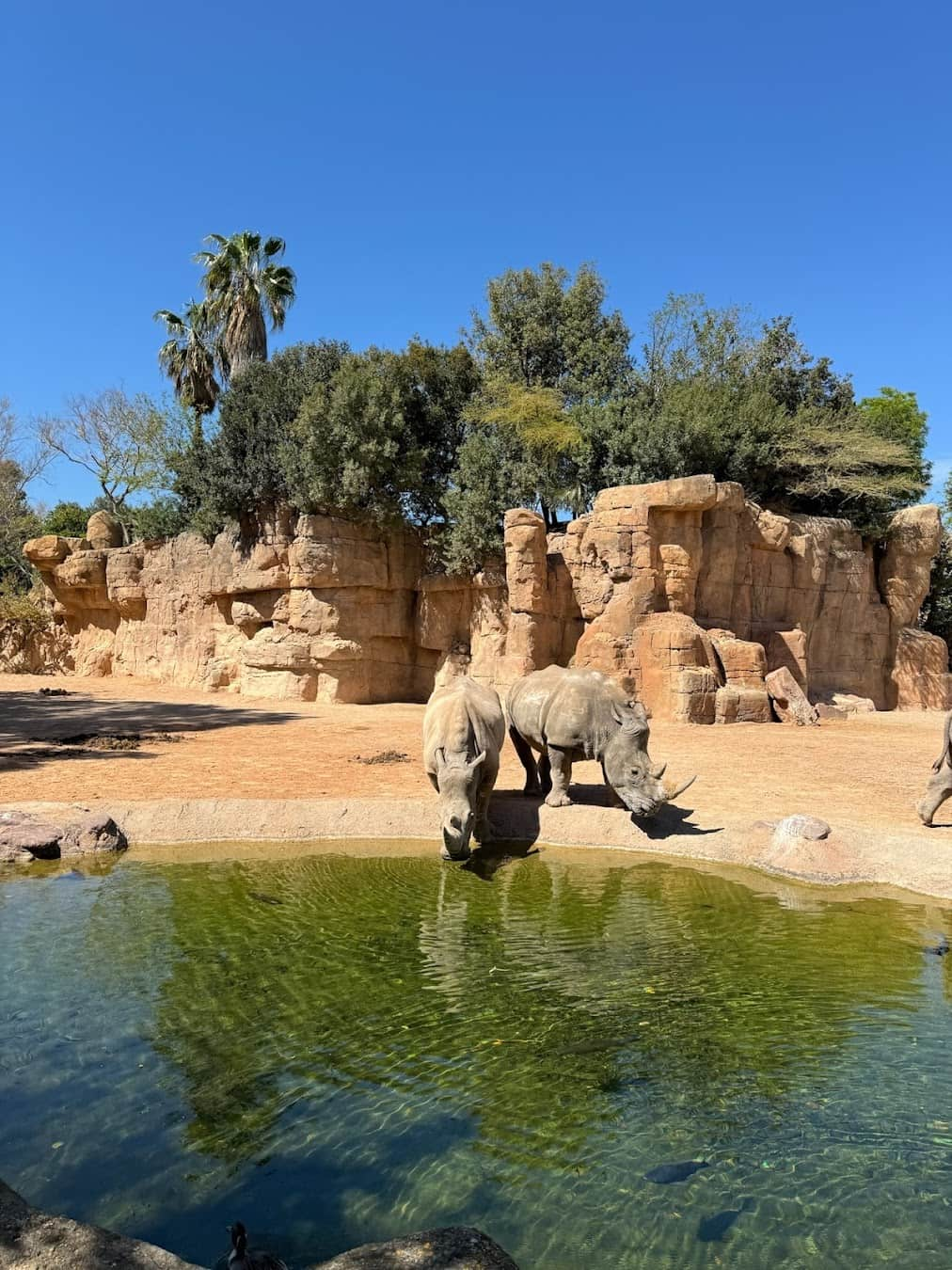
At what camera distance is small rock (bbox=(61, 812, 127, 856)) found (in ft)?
31.2

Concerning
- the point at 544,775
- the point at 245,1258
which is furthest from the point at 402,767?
the point at 245,1258

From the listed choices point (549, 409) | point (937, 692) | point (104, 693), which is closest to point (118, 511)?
point (104, 693)

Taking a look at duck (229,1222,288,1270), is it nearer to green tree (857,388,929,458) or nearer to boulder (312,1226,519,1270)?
boulder (312,1226,519,1270)

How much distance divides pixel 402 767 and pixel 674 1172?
1015 cm

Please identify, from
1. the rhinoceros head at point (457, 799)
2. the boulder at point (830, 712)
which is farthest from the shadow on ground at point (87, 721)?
the boulder at point (830, 712)

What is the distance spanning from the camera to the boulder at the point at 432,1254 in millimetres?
2957

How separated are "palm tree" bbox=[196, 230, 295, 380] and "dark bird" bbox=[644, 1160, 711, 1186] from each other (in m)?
31.8

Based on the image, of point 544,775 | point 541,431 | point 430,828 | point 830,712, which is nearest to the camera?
point 430,828

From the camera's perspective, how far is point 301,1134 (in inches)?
169

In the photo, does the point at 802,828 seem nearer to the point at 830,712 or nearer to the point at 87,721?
the point at 830,712

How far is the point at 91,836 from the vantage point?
378 inches

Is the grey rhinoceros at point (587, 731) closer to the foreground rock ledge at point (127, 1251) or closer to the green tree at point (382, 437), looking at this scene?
the foreground rock ledge at point (127, 1251)

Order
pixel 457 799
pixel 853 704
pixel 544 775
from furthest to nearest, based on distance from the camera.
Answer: pixel 853 704 → pixel 544 775 → pixel 457 799

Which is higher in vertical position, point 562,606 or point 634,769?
point 562,606
